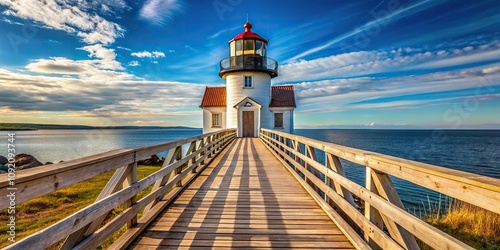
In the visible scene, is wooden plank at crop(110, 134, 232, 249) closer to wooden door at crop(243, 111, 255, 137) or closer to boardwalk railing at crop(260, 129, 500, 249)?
boardwalk railing at crop(260, 129, 500, 249)

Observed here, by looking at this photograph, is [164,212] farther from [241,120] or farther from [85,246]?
[241,120]

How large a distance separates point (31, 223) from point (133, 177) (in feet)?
19.4

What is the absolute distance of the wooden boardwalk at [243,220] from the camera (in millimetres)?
2641

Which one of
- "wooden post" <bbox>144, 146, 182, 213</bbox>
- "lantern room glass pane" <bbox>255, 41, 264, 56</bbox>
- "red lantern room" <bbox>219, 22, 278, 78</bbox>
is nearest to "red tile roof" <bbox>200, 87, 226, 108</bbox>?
"red lantern room" <bbox>219, 22, 278, 78</bbox>

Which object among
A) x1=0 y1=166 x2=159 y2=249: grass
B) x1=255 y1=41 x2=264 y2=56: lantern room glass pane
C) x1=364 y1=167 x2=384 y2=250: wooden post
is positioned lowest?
x1=0 y1=166 x2=159 y2=249: grass

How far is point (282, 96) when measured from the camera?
2202cm

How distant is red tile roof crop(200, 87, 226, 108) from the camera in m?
21.3

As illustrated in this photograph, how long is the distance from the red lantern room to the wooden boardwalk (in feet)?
50.2

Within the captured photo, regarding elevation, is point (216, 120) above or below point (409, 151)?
above

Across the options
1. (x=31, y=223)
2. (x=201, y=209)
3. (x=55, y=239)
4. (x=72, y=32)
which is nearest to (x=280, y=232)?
(x=201, y=209)

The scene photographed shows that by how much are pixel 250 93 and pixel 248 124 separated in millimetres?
2570

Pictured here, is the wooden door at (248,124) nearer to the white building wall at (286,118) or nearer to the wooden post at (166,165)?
the white building wall at (286,118)

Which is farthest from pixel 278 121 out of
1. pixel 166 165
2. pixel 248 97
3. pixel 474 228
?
pixel 166 165

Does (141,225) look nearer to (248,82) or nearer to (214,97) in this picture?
(248,82)
